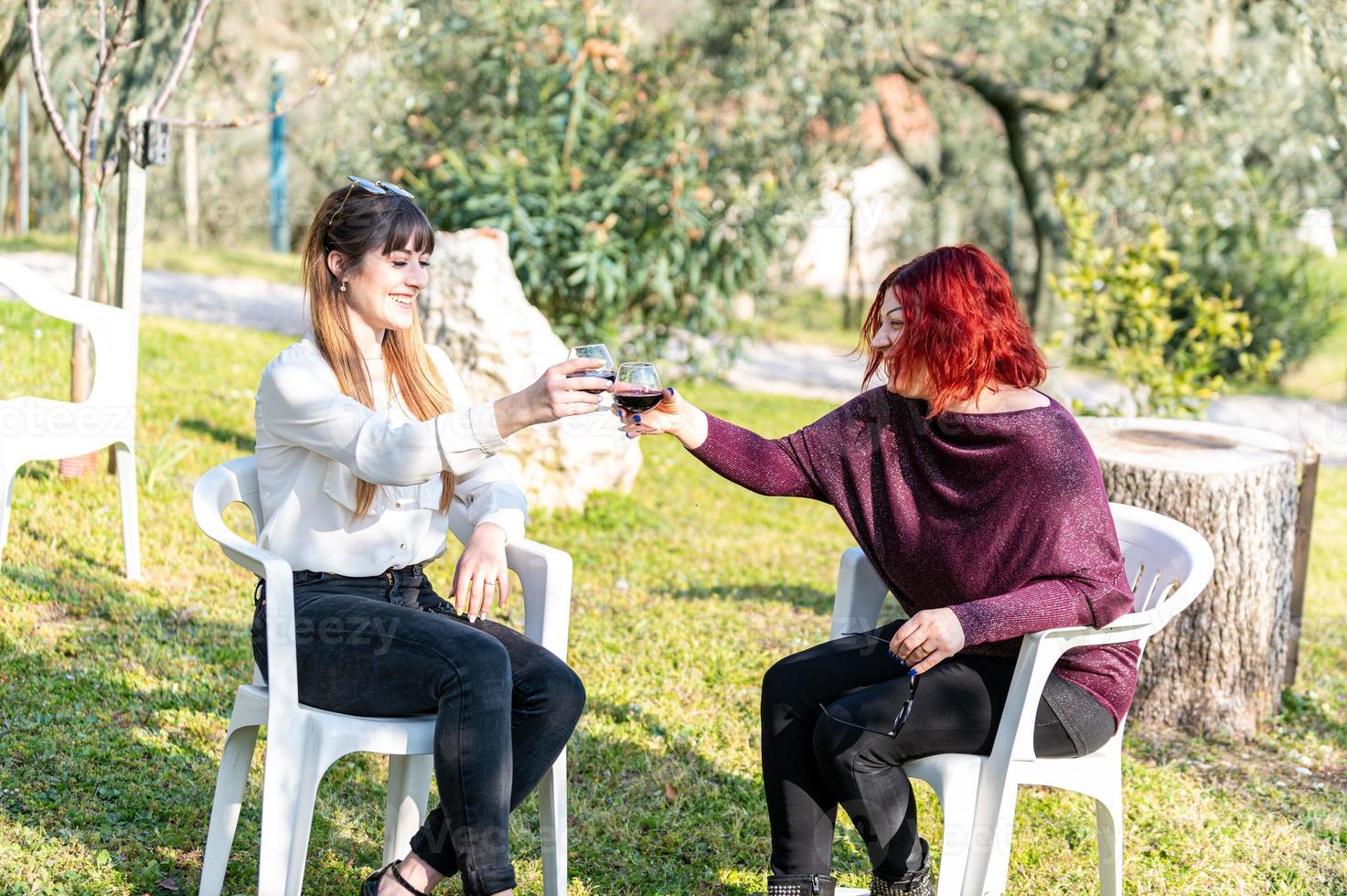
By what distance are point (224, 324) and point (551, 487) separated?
4838 millimetres

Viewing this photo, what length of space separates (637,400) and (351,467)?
55 centimetres

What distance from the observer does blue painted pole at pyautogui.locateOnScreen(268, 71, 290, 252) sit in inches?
600

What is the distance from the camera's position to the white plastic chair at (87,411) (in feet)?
12.9

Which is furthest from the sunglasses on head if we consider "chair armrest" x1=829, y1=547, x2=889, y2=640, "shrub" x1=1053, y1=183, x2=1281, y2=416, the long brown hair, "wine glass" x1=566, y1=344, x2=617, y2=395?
"shrub" x1=1053, y1=183, x2=1281, y2=416

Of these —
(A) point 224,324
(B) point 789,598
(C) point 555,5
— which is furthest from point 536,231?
(B) point 789,598

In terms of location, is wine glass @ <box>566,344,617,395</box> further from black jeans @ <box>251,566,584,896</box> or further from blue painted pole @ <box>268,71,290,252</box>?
blue painted pole @ <box>268,71,290,252</box>

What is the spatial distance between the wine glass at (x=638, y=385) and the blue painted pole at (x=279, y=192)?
12866 mm

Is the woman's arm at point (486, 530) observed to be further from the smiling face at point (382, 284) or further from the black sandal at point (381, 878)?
the black sandal at point (381, 878)

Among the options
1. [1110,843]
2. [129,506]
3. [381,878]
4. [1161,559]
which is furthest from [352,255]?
[129,506]

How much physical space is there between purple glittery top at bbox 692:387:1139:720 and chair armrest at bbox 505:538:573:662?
16.2 inches

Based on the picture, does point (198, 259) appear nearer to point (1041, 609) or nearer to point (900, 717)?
point (900, 717)

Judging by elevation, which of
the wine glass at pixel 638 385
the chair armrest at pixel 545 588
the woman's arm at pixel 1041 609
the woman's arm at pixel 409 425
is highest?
the wine glass at pixel 638 385

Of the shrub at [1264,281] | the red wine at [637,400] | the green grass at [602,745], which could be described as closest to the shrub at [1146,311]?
the green grass at [602,745]

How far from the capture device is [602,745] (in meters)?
3.65
